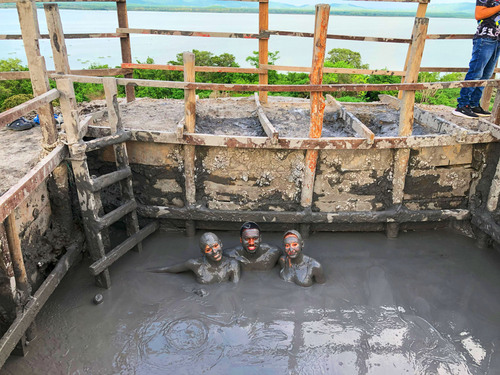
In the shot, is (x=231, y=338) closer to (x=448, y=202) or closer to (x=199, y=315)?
(x=199, y=315)

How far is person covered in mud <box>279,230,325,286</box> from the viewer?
4.42 m

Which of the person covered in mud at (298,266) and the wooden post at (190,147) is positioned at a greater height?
the wooden post at (190,147)

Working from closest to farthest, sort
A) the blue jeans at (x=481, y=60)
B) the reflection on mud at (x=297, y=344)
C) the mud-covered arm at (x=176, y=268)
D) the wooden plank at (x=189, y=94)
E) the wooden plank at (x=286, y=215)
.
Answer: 1. the reflection on mud at (x=297, y=344)
2. the wooden plank at (x=189, y=94)
3. the mud-covered arm at (x=176, y=268)
4. the wooden plank at (x=286, y=215)
5. the blue jeans at (x=481, y=60)

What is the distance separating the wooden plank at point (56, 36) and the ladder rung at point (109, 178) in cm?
151

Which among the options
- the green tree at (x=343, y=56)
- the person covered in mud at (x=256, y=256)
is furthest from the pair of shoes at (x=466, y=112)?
the green tree at (x=343, y=56)

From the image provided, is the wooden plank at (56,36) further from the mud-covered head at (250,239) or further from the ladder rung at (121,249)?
the mud-covered head at (250,239)

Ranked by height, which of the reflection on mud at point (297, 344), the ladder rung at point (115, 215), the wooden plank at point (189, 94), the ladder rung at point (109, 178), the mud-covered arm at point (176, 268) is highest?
the wooden plank at point (189, 94)

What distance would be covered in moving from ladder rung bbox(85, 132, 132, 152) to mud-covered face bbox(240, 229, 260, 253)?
175 cm

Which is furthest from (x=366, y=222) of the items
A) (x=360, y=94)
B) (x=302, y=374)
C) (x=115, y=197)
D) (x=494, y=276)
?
(x=360, y=94)

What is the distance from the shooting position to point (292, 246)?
4391 millimetres

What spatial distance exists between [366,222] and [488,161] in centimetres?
164

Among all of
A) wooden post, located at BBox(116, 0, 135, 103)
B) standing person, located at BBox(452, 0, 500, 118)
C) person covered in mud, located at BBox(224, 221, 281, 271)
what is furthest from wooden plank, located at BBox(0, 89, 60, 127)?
standing person, located at BBox(452, 0, 500, 118)

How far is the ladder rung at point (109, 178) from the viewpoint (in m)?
4.19

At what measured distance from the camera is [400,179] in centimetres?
494
